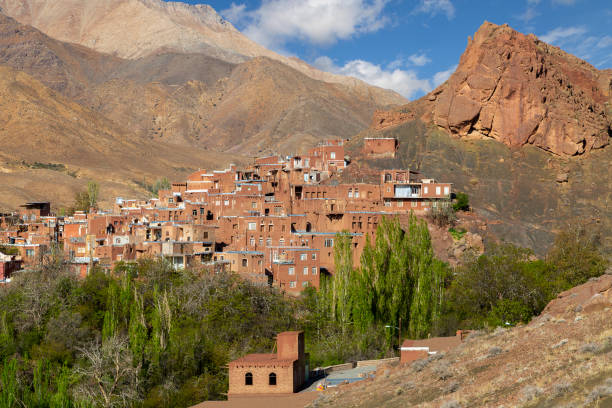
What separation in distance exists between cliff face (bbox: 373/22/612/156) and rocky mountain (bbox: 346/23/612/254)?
104mm

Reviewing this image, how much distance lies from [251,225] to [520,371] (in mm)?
41238

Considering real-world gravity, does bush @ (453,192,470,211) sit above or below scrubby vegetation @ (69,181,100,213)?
below

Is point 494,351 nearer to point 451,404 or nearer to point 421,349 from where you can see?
point 451,404

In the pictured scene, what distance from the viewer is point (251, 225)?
58.2m

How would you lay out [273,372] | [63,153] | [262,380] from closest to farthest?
[273,372], [262,380], [63,153]

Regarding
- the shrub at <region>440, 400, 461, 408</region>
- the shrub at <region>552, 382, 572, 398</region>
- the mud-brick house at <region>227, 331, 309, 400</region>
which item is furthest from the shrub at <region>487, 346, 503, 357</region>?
the mud-brick house at <region>227, 331, 309, 400</region>

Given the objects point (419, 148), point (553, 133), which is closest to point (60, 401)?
point (419, 148)

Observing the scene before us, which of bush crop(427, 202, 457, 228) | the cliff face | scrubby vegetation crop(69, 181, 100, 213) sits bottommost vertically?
bush crop(427, 202, 457, 228)

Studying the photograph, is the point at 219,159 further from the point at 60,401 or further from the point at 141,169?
the point at 60,401

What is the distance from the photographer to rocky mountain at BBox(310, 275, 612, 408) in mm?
15336

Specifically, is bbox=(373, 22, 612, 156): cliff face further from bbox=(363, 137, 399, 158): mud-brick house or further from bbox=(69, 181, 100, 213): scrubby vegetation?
bbox=(69, 181, 100, 213): scrubby vegetation

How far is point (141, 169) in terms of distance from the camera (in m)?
164

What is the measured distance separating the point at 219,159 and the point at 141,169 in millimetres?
27228

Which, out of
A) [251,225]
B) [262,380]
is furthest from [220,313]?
[251,225]
